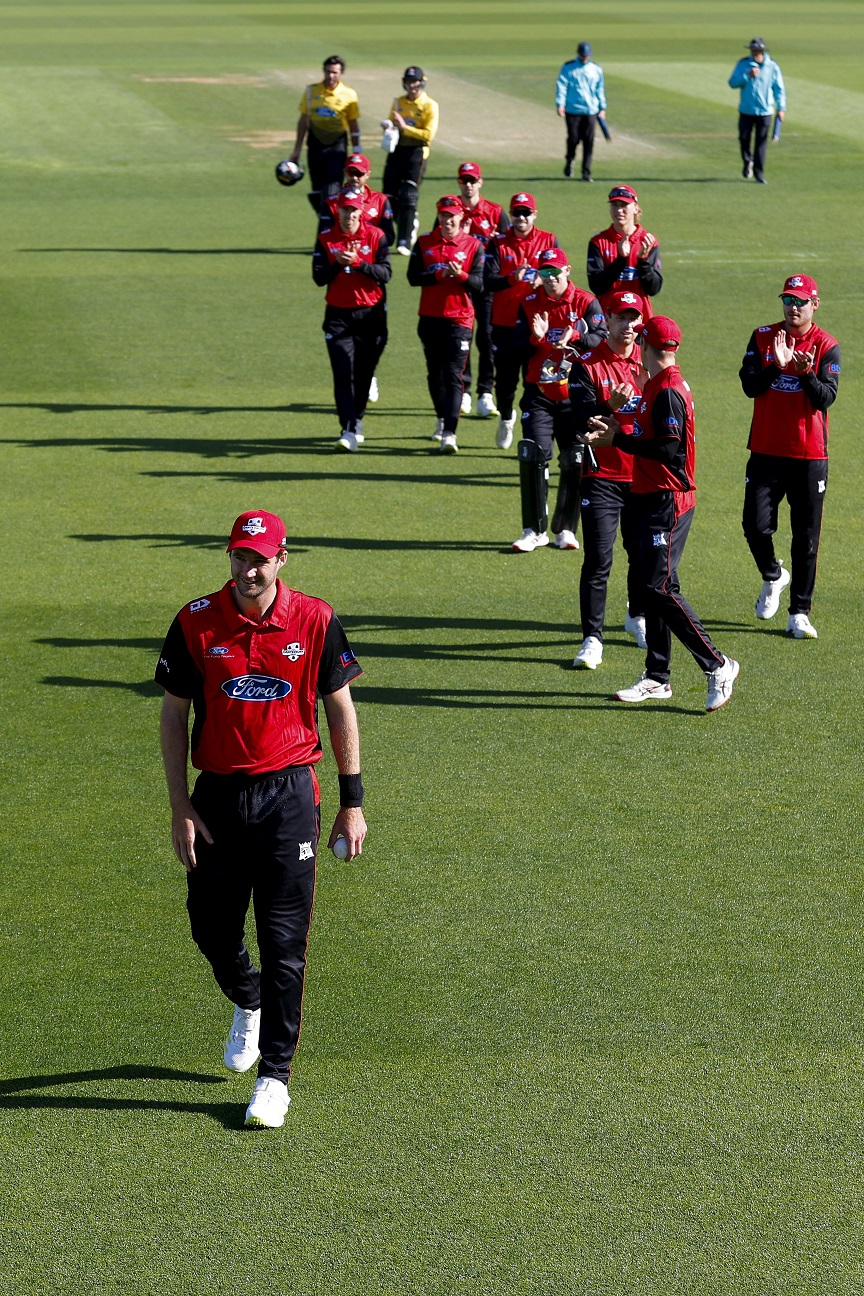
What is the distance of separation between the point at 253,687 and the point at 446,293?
30.3 feet

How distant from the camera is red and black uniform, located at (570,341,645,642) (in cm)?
1088

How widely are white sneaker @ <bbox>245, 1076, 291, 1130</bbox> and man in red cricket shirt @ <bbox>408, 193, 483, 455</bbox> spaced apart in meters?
9.49

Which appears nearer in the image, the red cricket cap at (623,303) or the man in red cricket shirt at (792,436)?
the red cricket cap at (623,303)

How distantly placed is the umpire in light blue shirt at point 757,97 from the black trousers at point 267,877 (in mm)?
25582

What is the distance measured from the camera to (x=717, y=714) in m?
10.3

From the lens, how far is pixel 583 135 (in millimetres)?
30109

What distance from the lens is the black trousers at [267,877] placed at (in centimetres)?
621

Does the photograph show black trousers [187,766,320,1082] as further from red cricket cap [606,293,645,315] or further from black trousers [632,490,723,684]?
red cricket cap [606,293,645,315]

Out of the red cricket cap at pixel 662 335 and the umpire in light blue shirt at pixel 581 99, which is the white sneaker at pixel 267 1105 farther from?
the umpire in light blue shirt at pixel 581 99

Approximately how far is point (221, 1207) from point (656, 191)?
2591 cm

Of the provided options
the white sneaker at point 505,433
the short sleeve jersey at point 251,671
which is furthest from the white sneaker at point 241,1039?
the white sneaker at point 505,433

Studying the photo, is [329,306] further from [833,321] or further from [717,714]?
[833,321]

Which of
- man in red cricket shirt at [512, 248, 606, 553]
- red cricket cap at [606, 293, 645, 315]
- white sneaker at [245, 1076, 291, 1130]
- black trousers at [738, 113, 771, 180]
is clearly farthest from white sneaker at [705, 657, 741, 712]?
black trousers at [738, 113, 771, 180]

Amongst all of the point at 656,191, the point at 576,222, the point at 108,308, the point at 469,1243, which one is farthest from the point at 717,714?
the point at 656,191
